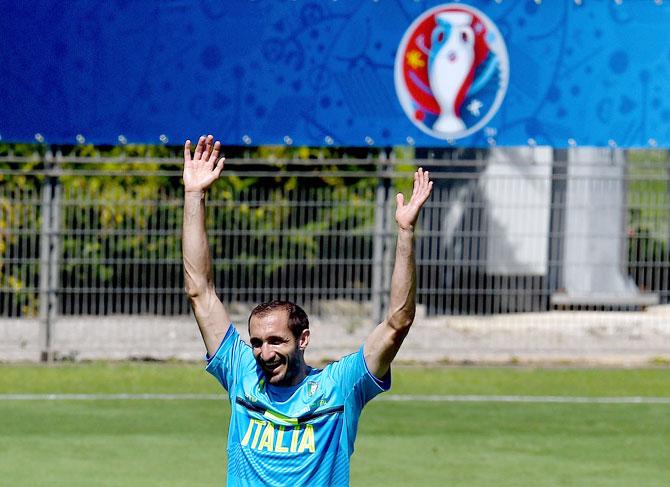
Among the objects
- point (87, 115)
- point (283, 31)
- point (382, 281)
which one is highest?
point (283, 31)

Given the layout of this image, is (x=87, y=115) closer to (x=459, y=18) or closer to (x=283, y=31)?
(x=283, y=31)

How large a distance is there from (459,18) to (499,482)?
716 cm

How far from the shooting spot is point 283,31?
1523 centimetres

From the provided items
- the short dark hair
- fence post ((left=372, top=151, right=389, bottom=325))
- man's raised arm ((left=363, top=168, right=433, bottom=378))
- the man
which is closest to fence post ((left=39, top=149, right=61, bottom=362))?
fence post ((left=372, top=151, right=389, bottom=325))

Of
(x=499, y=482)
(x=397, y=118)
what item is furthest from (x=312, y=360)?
(x=499, y=482)

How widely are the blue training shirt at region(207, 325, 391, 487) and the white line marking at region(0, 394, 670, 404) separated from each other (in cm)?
804

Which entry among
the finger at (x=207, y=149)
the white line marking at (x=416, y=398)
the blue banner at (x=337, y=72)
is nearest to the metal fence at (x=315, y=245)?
the blue banner at (x=337, y=72)

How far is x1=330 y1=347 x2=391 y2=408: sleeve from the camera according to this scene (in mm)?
5293

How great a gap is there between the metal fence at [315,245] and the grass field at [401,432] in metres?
0.96

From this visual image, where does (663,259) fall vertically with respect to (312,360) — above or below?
above

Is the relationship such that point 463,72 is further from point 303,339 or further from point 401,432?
point 303,339

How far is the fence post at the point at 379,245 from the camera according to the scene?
51.0 feet

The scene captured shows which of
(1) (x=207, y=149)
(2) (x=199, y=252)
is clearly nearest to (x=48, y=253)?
(1) (x=207, y=149)

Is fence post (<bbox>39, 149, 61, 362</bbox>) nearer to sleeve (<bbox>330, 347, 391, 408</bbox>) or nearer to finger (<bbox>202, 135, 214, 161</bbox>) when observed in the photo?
finger (<bbox>202, 135, 214, 161</bbox>)
